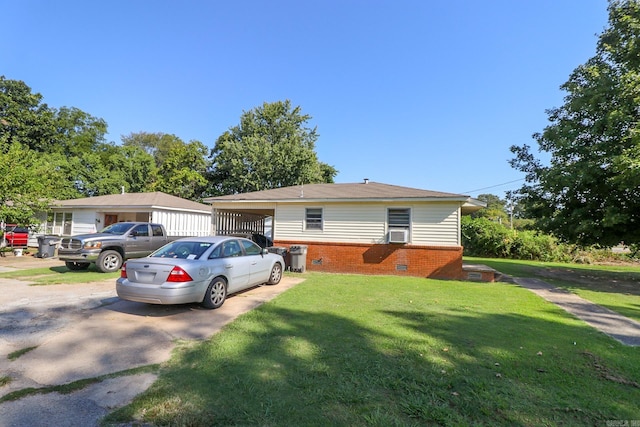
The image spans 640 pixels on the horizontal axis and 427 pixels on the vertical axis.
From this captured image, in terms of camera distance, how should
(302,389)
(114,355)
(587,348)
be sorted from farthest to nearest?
(587,348) < (114,355) < (302,389)

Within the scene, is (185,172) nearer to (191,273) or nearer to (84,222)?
(84,222)

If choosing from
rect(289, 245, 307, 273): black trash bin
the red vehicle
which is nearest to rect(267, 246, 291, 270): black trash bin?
rect(289, 245, 307, 273): black trash bin

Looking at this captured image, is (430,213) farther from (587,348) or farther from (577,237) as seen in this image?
(587,348)

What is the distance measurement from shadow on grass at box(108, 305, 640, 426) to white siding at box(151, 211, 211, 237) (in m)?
14.7

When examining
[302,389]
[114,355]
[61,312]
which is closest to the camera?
[302,389]

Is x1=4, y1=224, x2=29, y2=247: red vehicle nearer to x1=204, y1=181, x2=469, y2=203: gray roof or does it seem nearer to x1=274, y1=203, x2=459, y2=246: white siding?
x1=204, y1=181, x2=469, y2=203: gray roof

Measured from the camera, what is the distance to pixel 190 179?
106ft

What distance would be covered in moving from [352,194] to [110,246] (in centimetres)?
939

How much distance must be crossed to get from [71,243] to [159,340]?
8.76 meters

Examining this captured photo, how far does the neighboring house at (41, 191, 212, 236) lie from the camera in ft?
58.9

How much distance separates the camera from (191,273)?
606 cm

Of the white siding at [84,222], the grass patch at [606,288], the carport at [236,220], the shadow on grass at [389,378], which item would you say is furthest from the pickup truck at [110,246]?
the grass patch at [606,288]

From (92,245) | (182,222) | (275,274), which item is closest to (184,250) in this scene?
(275,274)

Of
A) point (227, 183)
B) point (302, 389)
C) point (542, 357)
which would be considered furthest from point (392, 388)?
point (227, 183)
